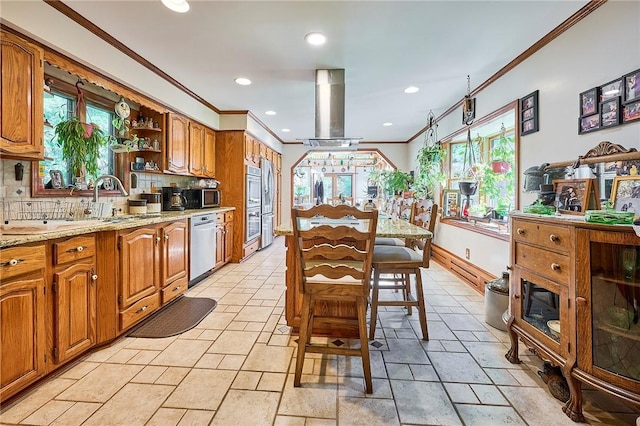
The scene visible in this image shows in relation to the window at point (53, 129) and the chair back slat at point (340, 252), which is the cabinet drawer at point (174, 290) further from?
the chair back slat at point (340, 252)

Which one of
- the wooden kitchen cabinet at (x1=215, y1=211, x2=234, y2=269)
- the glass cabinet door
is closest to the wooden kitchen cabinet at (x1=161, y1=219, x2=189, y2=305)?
the wooden kitchen cabinet at (x1=215, y1=211, x2=234, y2=269)

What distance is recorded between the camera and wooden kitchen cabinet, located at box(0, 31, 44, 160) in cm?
177

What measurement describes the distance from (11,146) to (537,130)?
3836mm

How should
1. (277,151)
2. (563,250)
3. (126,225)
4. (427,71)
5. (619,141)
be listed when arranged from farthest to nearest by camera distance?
(277,151), (427,71), (126,225), (619,141), (563,250)

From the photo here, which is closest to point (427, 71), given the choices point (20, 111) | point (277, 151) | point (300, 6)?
point (300, 6)

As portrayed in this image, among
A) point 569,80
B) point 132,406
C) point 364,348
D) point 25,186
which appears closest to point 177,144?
point 25,186

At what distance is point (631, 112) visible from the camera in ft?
5.63

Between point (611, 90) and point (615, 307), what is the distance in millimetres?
1349

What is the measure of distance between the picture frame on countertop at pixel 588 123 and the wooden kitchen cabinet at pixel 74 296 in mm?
3444

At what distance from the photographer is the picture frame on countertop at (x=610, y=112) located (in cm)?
178

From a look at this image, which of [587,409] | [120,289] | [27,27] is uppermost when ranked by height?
[27,27]

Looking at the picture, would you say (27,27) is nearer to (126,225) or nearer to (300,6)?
(126,225)

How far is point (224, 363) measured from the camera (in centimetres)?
194

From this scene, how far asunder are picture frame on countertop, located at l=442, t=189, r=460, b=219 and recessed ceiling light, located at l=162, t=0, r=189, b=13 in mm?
4090
